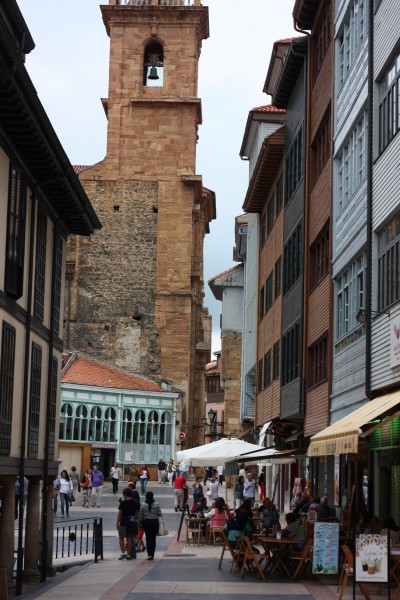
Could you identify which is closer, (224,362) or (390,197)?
(390,197)

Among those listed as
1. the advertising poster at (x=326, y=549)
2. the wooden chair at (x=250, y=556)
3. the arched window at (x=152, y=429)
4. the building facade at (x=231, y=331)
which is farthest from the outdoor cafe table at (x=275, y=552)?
the arched window at (x=152, y=429)

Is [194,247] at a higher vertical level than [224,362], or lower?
higher

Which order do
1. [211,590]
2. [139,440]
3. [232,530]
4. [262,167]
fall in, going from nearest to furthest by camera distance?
[211,590], [232,530], [262,167], [139,440]

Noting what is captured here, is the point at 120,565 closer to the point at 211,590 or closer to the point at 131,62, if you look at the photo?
the point at 211,590

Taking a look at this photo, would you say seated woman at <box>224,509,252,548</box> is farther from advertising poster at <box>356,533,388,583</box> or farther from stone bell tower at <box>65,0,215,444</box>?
stone bell tower at <box>65,0,215,444</box>

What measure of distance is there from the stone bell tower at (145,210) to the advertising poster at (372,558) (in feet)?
204

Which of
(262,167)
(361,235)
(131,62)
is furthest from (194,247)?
(361,235)

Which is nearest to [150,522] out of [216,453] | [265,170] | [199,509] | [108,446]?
[199,509]

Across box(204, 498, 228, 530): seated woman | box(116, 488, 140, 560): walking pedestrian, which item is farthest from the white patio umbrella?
box(116, 488, 140, 560): walking pedestrian

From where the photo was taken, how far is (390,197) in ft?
66.6

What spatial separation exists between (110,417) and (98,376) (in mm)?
2614

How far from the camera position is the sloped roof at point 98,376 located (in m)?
67.4

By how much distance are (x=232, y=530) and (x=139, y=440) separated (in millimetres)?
48673

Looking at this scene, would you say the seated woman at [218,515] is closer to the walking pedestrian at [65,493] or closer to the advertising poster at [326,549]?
the advertising poster at [326,549]
